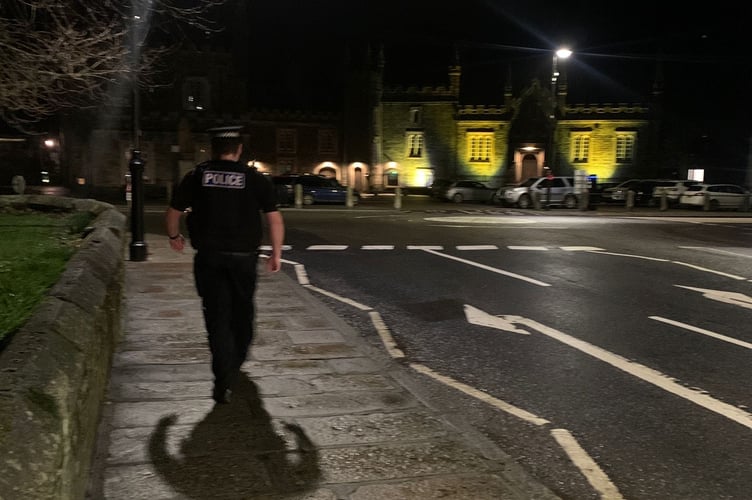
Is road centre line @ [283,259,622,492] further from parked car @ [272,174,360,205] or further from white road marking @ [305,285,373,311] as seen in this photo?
parked car @ [272,174,360,205]

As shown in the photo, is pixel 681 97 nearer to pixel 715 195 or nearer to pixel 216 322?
pixel 715 195

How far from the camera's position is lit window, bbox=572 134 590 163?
50875 millimetres

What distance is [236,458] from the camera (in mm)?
3867

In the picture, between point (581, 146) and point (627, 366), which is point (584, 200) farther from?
point (627, 366)

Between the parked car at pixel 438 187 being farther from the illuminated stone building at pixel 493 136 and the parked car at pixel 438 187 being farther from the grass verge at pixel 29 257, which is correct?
the grass verge at pixel 29 257

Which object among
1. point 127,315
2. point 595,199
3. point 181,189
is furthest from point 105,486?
point 595,199

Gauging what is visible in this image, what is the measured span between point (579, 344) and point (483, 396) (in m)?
2.06

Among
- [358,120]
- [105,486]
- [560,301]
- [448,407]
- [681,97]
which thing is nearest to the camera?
[105,486]

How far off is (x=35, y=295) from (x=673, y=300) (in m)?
8.03

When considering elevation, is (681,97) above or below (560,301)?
above

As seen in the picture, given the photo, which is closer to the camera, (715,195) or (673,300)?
(673,300)

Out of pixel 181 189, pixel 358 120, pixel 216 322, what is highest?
pixel 358 120

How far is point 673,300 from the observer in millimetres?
9156

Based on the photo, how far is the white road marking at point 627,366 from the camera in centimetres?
503
